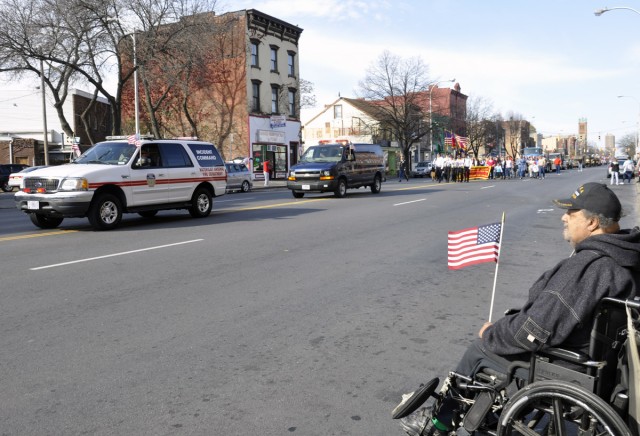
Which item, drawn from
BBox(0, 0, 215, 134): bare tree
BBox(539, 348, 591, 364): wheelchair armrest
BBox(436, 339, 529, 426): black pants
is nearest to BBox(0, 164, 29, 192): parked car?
BBox(0, 0, 215, 134): bare tree

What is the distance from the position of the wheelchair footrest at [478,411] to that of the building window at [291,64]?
45735 mm

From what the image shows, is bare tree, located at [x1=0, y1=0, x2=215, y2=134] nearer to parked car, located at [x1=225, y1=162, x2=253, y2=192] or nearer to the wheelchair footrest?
parked car, located at [x1=225, y1=162, x2=253, y2=192]

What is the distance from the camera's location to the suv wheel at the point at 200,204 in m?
14.5

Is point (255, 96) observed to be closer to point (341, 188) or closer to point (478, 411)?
point (341, 188)

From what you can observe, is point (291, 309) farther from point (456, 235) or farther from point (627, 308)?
point (627, 308)

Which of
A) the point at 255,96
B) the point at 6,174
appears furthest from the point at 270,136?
the point at 6,174

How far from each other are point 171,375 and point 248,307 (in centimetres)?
185

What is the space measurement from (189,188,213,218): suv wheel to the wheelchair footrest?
12.3 m

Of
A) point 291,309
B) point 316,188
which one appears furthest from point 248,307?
point 316,188

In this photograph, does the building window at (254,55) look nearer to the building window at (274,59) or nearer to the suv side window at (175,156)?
the building window at (274,59)

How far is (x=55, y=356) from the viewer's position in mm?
4426

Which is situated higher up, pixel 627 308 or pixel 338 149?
pixel 338 149

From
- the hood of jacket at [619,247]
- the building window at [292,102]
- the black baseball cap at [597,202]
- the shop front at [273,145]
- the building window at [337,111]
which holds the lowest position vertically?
the hood of jacket at [619,247]

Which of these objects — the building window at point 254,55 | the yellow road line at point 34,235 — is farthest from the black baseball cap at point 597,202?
the building window at point 254,55
